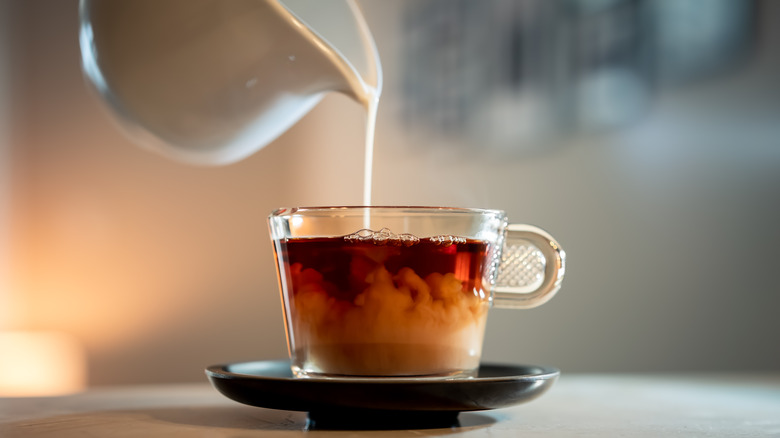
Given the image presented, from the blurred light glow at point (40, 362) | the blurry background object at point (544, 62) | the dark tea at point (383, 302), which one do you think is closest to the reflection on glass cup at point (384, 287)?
the dark tea at point (383, 302)

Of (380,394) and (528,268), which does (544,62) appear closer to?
(528,268)

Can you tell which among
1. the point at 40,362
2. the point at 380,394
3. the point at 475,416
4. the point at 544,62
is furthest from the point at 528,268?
the point at 40,362

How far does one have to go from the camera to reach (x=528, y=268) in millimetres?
747

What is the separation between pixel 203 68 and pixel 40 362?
4.50ft

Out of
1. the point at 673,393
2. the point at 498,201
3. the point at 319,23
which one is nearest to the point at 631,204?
the point at 498,201

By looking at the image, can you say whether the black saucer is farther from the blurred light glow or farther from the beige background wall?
the blurred light glow

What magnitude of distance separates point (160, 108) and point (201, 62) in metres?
0.06

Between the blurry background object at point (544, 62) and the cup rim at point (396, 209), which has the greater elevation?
the blurry background object at point (544, 62)

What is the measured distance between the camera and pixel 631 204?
1.81 metres

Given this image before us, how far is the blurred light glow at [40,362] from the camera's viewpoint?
1.83 metres

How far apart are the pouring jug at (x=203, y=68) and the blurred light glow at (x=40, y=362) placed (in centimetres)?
124

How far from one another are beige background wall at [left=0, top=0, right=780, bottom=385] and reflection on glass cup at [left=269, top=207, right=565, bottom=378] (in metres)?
1.19

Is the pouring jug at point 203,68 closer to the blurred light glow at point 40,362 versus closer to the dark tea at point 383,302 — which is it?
the dark tea at point 383,302

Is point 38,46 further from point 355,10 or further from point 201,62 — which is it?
point 201,62
